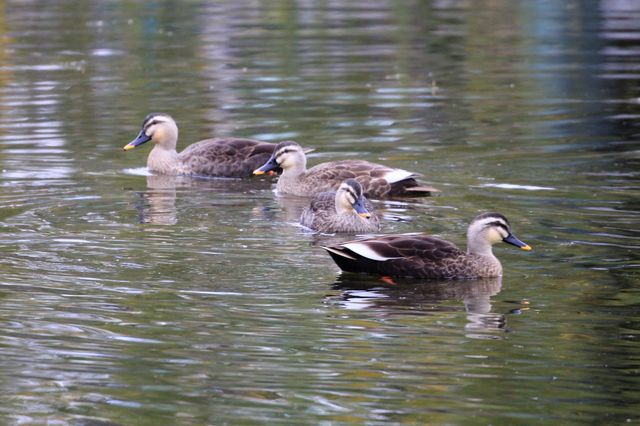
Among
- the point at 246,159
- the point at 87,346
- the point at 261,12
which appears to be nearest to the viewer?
the point at 87,346

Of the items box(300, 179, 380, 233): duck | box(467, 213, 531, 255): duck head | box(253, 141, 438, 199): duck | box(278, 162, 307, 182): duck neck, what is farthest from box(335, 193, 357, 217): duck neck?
box(278, 162, 307, 182): duck neck

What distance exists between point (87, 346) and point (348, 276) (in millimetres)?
3040

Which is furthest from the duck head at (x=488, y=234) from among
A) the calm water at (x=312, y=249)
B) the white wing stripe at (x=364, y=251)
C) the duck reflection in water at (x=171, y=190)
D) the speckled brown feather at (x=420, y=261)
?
the duck reflection in water at (x=171, y=190)

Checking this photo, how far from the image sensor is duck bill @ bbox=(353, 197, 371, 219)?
14.1 metres

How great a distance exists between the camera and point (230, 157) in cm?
1820

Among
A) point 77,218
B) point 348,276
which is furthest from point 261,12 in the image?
point 348,276

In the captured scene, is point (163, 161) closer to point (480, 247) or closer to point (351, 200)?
point (351, 200)

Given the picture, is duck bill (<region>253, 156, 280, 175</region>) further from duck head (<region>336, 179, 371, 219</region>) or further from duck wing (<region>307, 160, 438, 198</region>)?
duck head (<region>336, 179, 371, 219</region>)

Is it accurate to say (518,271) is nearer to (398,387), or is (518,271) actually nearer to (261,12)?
(398,387)

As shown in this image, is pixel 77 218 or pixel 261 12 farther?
pixel 261 12

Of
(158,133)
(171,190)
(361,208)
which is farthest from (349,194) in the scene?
(158,133)

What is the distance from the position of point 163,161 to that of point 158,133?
533mm

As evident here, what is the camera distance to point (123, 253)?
12.9 meters

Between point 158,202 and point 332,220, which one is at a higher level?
point 332,220
